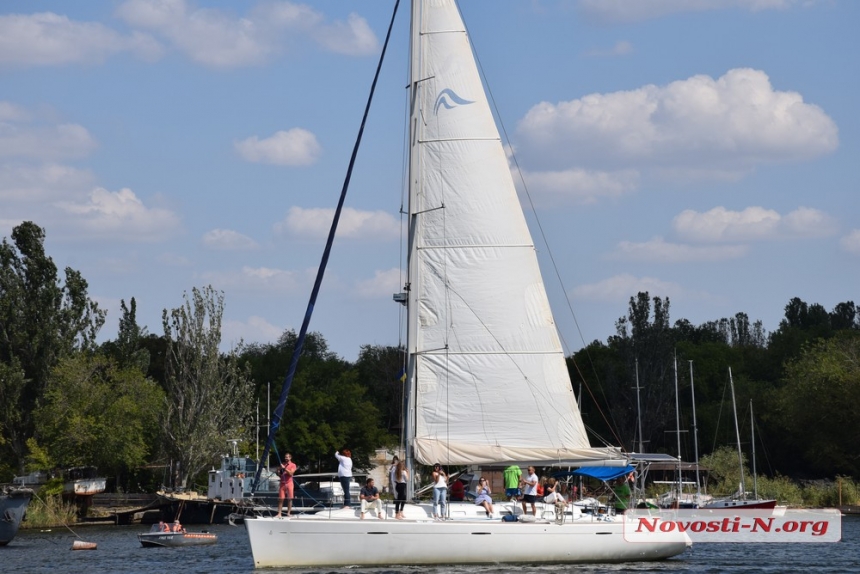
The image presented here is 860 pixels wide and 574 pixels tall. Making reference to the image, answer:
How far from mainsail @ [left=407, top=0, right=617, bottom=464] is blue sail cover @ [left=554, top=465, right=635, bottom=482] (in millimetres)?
870

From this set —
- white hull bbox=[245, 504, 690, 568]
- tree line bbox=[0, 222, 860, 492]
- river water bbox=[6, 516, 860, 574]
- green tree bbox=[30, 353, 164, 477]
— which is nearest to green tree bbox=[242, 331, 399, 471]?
tree line bbox=[0, 222, 860, 492]

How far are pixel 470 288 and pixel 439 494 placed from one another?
513 centimetres

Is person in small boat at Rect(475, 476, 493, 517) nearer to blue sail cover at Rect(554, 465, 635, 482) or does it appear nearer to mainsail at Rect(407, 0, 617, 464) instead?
mainsail at Rect(407, 0, 617, 464)

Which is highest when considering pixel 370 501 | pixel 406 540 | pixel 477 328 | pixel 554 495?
pixel 477 328

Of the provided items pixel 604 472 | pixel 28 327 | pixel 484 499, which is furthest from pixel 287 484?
pixel 28 327

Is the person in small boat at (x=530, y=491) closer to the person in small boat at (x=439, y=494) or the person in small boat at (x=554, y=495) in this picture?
the person in small boat at (x=554, y=495)

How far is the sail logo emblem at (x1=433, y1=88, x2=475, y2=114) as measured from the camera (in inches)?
1168

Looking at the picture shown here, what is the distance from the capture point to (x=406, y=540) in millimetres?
26734

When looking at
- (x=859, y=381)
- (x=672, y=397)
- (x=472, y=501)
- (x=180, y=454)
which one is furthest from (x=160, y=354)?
(x=472, y=501)

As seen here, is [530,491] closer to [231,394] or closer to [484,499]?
[484,499]

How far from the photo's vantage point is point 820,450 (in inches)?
2798

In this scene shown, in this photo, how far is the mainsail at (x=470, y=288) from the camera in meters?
28.8

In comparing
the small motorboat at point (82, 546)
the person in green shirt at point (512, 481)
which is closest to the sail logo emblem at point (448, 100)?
the person in green shirt at point (512, 481)

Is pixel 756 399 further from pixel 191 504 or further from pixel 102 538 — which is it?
pixel 102 538
